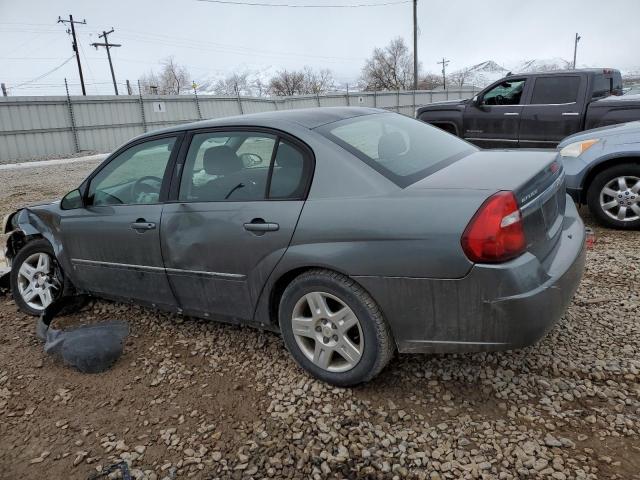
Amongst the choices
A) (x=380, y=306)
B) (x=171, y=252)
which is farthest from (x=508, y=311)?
(x=171, y=252)

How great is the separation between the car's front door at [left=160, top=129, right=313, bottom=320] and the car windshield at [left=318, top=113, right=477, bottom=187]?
0.95 feet

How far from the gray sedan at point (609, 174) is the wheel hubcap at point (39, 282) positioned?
16.7ft

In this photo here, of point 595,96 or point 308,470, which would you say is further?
point 595,96

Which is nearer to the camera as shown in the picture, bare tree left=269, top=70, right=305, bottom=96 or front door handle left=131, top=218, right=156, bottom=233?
front door handle left=131, top=218, right=156, bottom=233

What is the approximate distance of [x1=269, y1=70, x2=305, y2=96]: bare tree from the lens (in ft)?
220

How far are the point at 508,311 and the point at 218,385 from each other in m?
1.71

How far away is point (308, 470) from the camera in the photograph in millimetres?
2236

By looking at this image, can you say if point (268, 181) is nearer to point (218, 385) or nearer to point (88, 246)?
point (218, 385)

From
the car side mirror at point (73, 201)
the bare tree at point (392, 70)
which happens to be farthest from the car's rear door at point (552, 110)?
the bare tree at point (392, 70)

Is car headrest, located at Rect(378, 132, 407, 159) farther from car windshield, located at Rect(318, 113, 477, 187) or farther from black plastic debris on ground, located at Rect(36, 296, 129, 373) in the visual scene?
black plastic debris on ground, located at Rect(36, 296, 129, 373)

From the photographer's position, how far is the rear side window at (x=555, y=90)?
7809 millimetres

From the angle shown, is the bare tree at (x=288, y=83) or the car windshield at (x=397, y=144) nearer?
the car windshield at (x=397, y=144)

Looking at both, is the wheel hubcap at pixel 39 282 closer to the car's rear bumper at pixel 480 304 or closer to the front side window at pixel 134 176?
the front side window at pixel 134 176

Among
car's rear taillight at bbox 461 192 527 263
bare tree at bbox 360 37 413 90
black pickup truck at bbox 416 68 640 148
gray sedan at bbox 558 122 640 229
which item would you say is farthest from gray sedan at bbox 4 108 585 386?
bare tree at bbox 360 37 413 90
